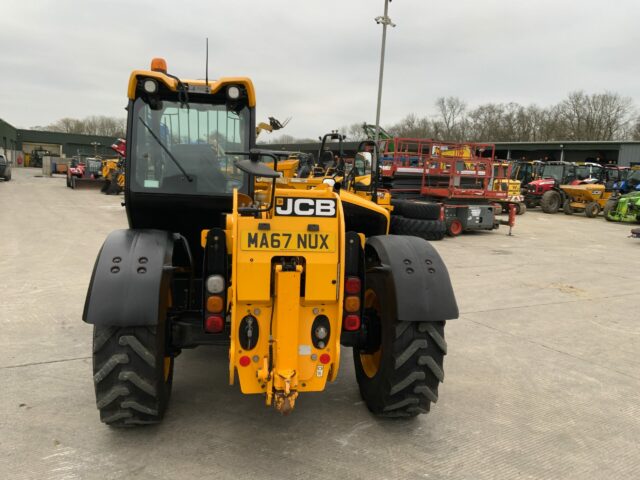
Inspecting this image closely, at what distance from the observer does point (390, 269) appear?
3.42 metres

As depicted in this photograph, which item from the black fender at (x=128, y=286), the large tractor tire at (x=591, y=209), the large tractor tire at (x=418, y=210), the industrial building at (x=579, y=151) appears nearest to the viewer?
the black fender at (x=128, y=286)

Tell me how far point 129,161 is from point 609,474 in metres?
3.97

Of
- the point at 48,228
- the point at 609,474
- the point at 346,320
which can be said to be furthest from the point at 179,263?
the point at 48,228

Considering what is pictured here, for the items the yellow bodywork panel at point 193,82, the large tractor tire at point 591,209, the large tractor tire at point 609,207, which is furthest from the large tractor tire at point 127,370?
the large tractor tire at point 591,209

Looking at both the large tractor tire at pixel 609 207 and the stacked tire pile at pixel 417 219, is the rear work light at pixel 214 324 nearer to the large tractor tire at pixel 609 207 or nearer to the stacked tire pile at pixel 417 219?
the stacked tire pile at pixel 417 219

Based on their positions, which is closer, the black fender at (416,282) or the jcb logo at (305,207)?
the jcb logo at (305,207)

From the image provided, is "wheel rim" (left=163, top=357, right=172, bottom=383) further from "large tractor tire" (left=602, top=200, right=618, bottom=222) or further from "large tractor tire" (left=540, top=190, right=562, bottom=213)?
"large tractor tire" (left=540, top=190, right=562, bottom=213)

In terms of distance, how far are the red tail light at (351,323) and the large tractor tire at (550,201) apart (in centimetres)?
2337

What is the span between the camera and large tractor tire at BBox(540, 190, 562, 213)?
24094 mm

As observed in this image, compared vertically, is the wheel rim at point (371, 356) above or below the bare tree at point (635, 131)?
below

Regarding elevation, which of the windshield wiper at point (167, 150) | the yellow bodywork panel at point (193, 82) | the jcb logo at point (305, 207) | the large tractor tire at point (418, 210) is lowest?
the large tractor tire at point (418, 210)

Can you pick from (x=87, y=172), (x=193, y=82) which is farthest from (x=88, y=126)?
(x=193, y=82)

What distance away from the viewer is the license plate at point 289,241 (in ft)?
9.87

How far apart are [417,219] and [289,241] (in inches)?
427
